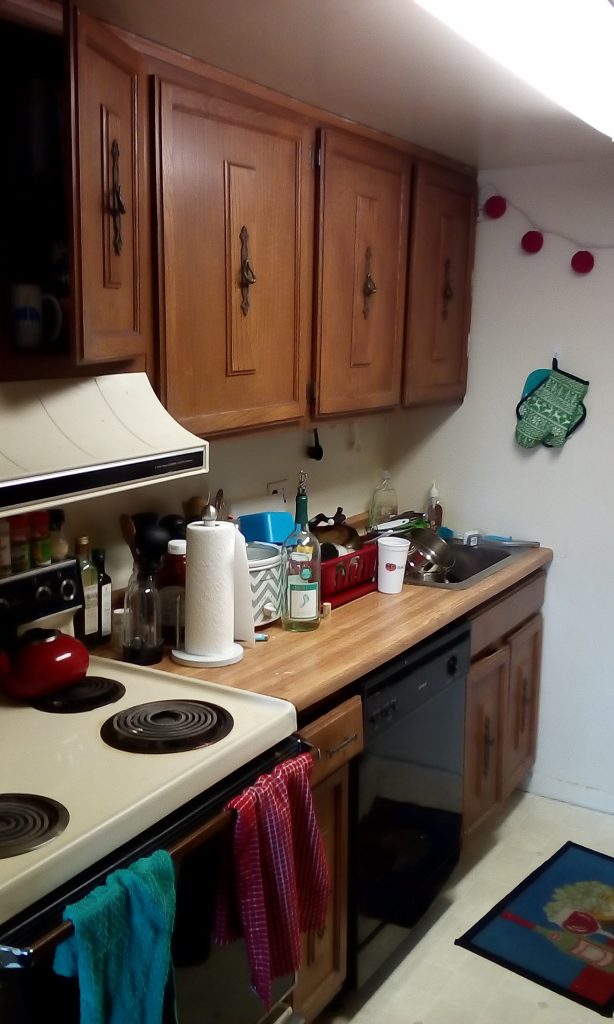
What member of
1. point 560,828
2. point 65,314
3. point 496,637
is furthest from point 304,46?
point 560,828

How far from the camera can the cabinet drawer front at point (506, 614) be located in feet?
8.50

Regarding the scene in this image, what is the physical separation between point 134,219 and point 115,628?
89 cm

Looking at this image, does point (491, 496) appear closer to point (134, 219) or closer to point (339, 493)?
point (339, 493)

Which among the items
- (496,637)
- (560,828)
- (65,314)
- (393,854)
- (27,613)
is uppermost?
(65,314)

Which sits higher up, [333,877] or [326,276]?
[326,276]

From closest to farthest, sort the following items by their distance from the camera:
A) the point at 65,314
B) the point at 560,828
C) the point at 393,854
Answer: the point at 65,314 < the point at 393,854 < the point at 560,828

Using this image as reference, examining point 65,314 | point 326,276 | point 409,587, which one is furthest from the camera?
point 409,587

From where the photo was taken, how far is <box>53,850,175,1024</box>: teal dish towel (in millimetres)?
1134

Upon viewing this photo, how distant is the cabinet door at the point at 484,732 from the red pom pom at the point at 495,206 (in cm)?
146

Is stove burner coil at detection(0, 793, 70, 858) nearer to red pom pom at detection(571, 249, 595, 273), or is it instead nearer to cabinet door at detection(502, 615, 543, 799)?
cabinet door at detection(502, 615, 543, 799)

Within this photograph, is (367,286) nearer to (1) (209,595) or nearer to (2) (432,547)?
(2) (432,547)

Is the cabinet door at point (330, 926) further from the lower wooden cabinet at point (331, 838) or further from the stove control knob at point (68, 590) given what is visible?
the stove control knob at point (68, 590)

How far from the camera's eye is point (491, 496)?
126 inches

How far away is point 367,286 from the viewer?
249 cm
